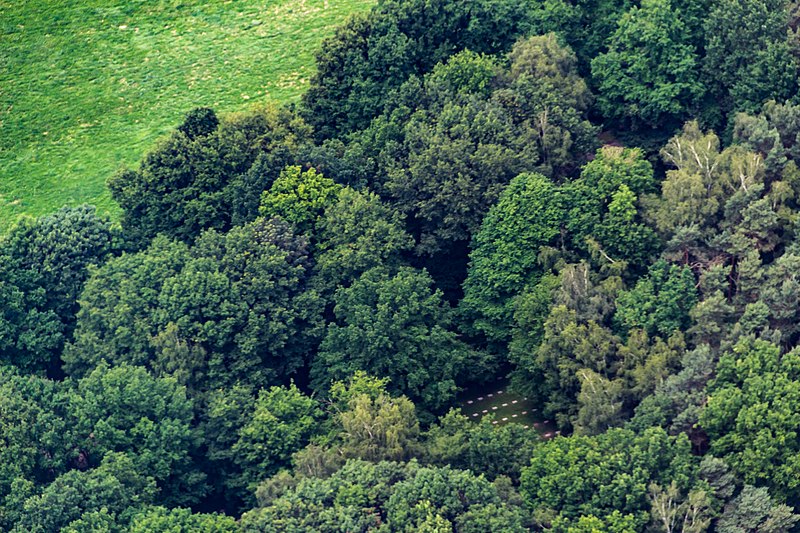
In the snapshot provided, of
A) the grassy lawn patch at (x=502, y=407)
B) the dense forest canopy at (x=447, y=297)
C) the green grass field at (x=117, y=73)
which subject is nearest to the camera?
the dense forest canopy at (x=447, y=297)

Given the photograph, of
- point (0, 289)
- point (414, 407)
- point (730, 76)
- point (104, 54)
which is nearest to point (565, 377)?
point (414, 407)

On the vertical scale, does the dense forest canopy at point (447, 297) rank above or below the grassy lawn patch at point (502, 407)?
above

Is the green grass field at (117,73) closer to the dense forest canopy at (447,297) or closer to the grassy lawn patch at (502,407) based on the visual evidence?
the dense forest canopy at (447,297)

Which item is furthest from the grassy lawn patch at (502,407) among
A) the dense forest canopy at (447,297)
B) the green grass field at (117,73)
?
the green grass field at (117,73)

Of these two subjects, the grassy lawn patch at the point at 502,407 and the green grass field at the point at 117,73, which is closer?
the grassy lawn patch at the point at 502,407

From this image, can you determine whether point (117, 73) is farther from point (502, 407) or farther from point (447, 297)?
point (502, 407)

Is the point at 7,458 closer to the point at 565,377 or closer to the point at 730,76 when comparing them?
the point at 565,377

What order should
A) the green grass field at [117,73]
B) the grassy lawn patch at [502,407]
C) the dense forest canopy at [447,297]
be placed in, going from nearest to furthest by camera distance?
1. the dense forest canopy at [447,297]
2. the grassy lawn patch at [502,407]
3. the green grass field at [117,73]
